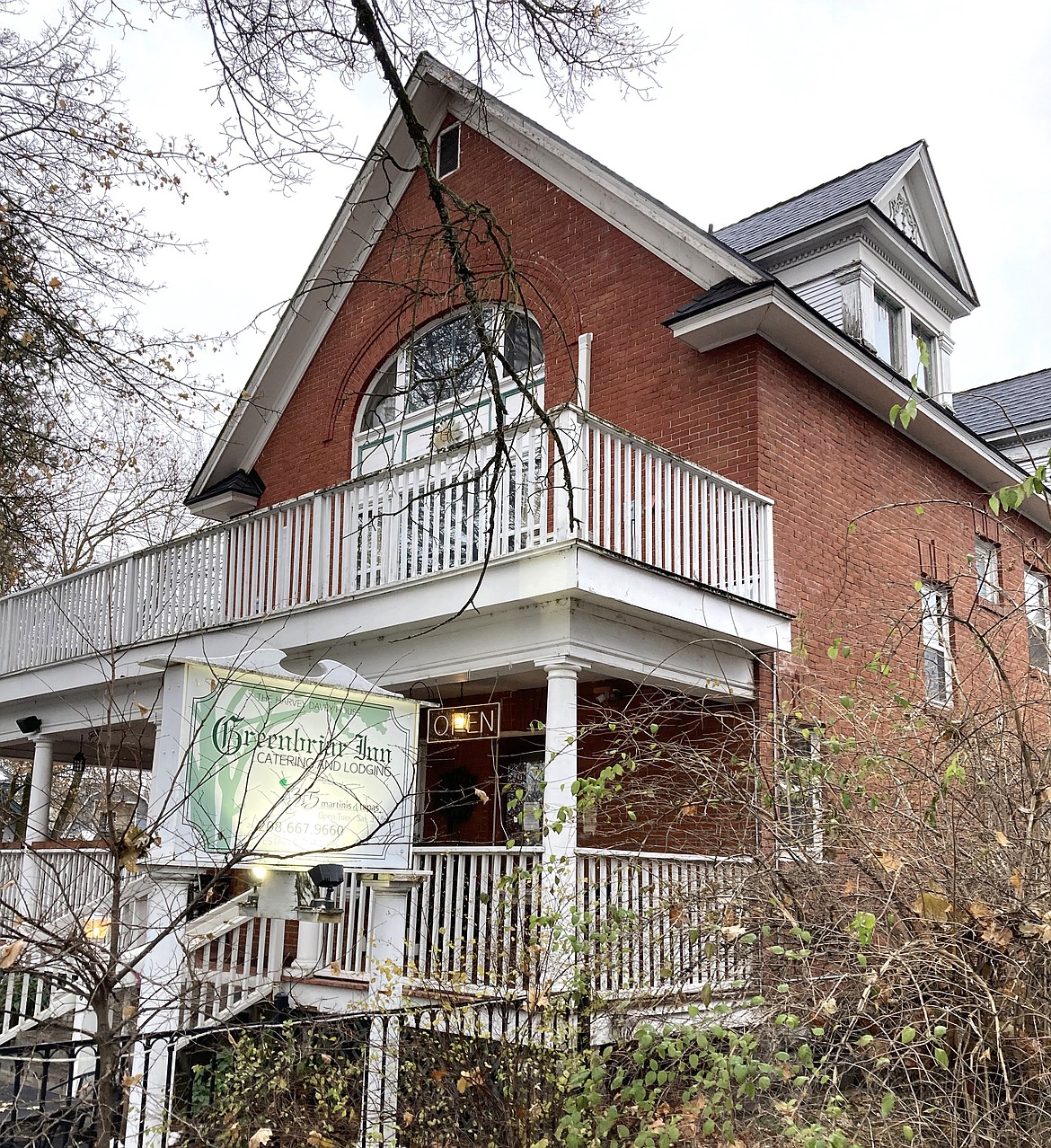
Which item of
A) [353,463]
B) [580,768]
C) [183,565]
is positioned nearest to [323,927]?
[580,768]

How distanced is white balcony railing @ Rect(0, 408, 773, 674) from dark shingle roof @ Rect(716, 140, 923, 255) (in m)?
4.19

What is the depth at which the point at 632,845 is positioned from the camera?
35.2 feet

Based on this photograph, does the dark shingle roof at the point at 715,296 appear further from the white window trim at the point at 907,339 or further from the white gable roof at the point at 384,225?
the white window trim at the point at 907,339

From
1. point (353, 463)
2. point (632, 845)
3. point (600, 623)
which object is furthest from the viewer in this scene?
point (353, 463)

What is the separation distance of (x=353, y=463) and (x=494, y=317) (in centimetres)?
790

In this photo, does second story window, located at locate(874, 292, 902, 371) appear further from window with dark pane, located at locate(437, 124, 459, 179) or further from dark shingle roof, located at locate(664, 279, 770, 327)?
window with dark pane, located at locate(437, 124, 459, 179)

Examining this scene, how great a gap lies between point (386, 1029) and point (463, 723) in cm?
535

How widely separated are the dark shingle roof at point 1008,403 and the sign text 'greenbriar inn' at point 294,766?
1283 cm

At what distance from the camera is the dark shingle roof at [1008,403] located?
57.8ft

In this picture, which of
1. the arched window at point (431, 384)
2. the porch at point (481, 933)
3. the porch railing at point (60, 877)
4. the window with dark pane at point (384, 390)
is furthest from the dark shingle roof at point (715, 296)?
the porch railing at point (60, 877)

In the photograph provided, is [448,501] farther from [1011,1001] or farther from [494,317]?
[1011,1001]

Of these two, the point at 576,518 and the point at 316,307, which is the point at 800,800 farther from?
the point at 316,307

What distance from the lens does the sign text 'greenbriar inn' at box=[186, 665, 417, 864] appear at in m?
5.82

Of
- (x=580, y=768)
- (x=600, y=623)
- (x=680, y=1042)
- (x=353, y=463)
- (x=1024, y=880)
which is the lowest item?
(x=680, y=1042)
